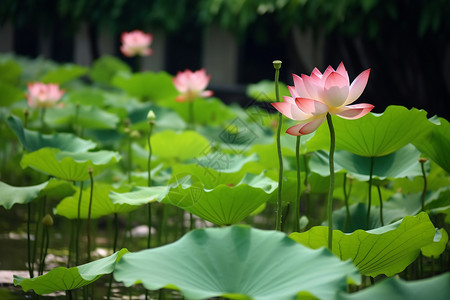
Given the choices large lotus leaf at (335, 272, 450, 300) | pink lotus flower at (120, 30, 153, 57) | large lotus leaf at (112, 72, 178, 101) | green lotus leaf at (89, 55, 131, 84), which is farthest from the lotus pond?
green lotus leaf at (89, 55, 131, 84)

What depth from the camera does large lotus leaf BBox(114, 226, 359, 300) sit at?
0.74 meters

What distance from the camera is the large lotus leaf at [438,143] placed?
1270mm

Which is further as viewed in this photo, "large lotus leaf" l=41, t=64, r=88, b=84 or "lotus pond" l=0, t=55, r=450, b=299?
"large lotus leaf" l=41, t=64, r=88, b=84

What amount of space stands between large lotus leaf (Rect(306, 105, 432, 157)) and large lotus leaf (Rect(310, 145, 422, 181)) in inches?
4.6

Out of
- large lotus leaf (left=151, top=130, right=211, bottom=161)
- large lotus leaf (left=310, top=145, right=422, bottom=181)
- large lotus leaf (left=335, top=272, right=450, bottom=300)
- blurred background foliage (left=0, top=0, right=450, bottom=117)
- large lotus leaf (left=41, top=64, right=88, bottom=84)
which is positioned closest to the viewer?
large lotus leaf (left=335, top=272, right=450, bottom=300)

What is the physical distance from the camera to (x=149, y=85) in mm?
2723

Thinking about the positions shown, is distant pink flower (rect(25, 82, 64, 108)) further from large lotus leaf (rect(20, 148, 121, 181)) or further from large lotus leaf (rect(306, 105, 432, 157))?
large lotus leaf (rect(306, 105, 432, 157))

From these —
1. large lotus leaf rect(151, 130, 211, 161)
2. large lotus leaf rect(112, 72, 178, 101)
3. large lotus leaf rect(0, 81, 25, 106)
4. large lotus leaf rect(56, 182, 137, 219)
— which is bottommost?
large lotus leaf rect(56, 182, 137, 219)

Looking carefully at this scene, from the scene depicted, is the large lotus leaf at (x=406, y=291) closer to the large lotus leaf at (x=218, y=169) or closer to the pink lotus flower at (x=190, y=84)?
the large lotus leaf at (x=218, y=169)

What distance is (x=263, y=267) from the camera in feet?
2.60

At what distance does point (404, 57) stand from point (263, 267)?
3.42 meters

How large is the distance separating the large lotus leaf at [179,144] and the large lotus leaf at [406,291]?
3.69ft

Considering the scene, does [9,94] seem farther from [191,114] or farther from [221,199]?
[221,199]

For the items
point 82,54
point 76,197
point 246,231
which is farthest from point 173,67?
point 246,231
